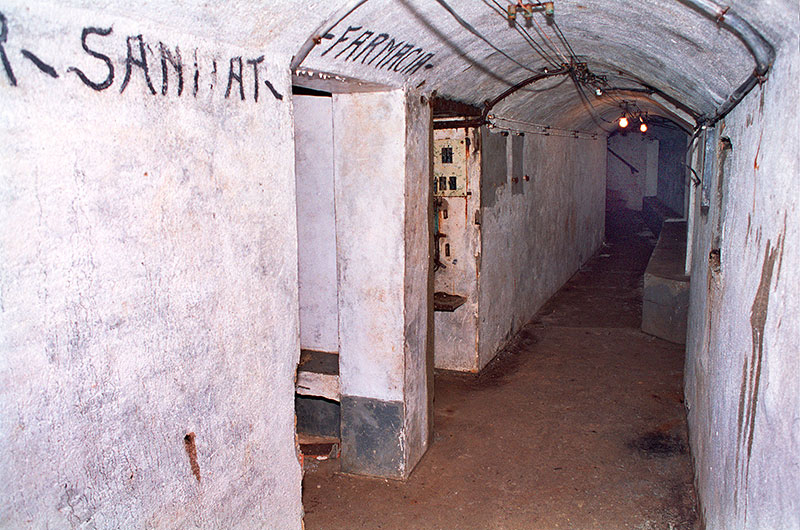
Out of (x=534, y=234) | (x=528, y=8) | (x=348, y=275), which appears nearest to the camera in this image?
(x=528, y=8)

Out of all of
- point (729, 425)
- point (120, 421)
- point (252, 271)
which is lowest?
point (729, 425)

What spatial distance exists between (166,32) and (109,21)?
23 centimetres

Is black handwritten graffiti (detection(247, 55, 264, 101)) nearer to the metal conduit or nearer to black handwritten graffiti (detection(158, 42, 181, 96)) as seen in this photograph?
black handwritten graffiti (detection(158, 42, 181, 96))

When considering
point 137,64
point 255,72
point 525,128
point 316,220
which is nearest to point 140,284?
point 137,64

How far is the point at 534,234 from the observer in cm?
901

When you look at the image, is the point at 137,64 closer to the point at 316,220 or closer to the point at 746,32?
the point at 746,32

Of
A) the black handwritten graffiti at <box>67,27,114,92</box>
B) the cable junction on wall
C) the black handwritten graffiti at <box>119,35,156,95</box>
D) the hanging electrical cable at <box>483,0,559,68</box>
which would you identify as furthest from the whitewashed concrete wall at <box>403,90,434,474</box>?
the black handwritten graffiti at <box>67,27,114,92</box>

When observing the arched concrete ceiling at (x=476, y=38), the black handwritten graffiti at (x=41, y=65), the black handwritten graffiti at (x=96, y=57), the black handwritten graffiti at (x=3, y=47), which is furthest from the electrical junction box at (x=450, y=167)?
the black handwritten graffiti at (x=3, y=47)

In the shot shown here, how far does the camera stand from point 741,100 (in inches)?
126

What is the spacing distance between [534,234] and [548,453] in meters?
4.34

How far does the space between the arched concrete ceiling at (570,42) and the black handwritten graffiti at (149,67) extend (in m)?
0.58

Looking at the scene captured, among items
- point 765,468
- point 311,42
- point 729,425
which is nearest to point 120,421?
point 311,42

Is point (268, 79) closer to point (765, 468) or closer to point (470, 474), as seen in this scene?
point (765, 468)

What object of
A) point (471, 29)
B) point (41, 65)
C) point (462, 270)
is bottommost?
point (462, 270)
